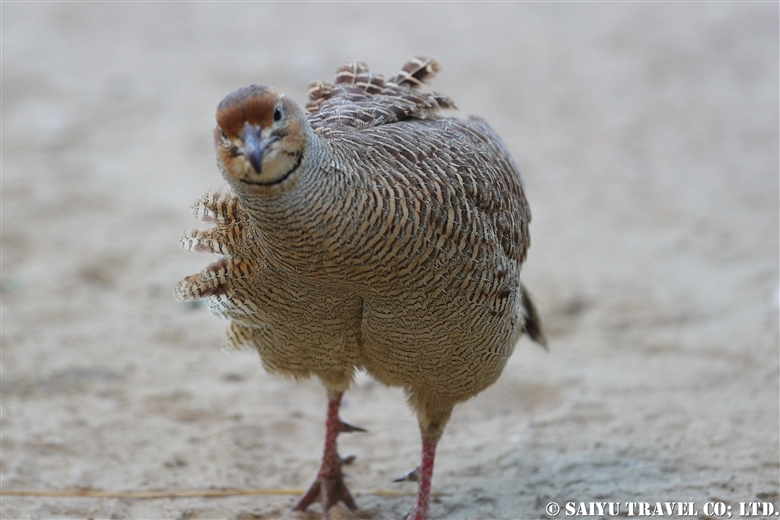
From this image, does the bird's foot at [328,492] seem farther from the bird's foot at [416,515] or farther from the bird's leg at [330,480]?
the bird's foot at [416,515]

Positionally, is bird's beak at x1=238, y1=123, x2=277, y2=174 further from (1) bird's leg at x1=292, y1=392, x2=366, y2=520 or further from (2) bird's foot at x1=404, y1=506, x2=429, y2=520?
(2) bird's foot at x1=404, y1=506, x2=429, y2=520

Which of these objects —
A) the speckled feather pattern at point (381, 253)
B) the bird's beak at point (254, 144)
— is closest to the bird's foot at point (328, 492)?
the speckled feather pattern at point (381, 253)

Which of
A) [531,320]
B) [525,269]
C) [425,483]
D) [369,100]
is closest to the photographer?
[369,100]

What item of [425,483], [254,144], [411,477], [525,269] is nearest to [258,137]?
[254,144]

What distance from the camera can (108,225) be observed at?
6.72 meters

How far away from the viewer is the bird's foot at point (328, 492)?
13.6ft

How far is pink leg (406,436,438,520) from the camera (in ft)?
13.1

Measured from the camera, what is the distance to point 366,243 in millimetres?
3066

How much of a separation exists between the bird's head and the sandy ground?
174 cm

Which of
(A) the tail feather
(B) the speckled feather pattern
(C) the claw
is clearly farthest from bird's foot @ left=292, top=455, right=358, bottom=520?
(A) the tail feather

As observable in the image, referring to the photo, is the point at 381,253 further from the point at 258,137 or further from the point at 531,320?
the point at 531,320

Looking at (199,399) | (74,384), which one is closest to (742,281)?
(199,399)

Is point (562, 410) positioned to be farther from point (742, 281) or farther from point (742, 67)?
point (742, 67)

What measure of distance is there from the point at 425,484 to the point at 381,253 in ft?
4.68
